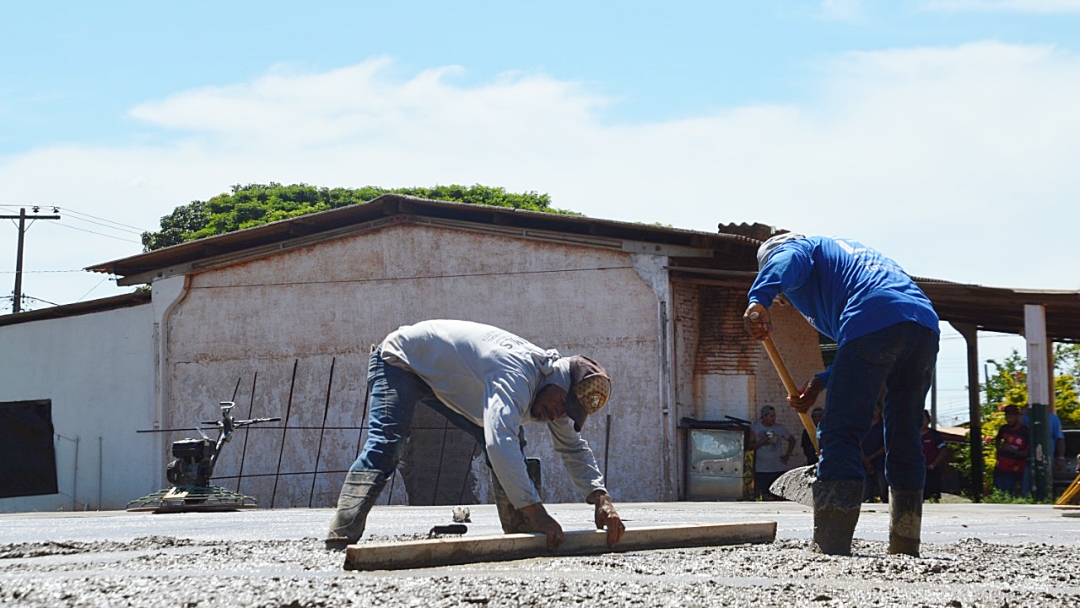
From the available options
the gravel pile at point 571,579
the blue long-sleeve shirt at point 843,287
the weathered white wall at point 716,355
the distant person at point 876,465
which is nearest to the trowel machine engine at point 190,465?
the weathered white wall at point 716,355

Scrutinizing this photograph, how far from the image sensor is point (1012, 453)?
17484 mm

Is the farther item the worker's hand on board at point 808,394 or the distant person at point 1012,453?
the distant person at point 1012,453

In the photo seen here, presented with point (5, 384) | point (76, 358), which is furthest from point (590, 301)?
point (5, 384)

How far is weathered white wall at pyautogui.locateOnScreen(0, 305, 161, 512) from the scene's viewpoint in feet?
73.9

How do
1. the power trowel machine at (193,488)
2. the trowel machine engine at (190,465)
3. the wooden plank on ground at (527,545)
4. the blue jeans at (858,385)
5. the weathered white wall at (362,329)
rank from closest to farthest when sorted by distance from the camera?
Answer: the wooden plank on ground at (527,545), the blue jeans at (858,385), the power trowel machine at (193,488), the trowel machine engine at (190,465), the weathered white wall at (362,329)

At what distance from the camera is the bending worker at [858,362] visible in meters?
6.04

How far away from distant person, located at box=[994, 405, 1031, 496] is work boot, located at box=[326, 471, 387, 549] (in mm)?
13095

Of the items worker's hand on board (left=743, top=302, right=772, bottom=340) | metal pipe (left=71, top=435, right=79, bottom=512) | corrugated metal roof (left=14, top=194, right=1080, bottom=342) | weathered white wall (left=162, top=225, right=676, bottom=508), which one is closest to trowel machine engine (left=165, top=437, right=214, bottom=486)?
weathered white wall (left=162, top=225, right=676, bottom=508)

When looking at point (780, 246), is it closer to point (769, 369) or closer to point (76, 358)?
point (769, 369)

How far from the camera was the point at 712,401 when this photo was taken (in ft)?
66.5

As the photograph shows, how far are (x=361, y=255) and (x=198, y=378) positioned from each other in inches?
138

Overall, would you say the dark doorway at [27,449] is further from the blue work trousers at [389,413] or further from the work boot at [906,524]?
the work boot at [906,524]

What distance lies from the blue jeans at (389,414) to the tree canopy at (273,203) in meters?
41.5

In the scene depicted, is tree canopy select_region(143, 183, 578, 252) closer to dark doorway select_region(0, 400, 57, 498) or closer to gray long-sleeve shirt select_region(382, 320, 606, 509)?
dark doorway select_region(0, 400, 57, 498)
